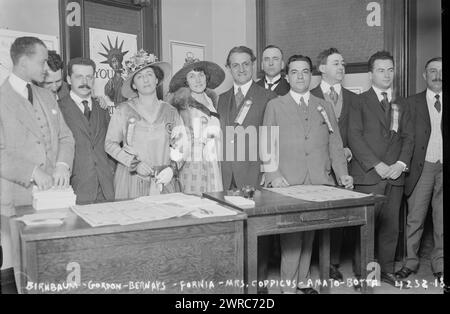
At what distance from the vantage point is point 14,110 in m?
2.91

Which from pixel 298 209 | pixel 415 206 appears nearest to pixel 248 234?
pixel 298 209

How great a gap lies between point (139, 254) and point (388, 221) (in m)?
2.16

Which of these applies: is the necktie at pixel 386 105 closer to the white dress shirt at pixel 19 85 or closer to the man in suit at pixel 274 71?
the man in suit at pixel 274 71

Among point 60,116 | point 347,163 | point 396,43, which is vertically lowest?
point 347,163

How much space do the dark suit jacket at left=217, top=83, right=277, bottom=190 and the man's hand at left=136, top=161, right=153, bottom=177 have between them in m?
0.58

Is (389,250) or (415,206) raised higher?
(415,206)

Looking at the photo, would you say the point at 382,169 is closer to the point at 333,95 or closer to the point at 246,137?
the point at 333,95

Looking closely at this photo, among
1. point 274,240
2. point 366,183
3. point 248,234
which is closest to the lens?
point 248,234

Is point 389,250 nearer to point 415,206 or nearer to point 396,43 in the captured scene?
point 415,206

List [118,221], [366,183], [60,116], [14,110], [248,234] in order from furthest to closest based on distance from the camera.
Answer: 1. [366,183]
2. [60,116]
3. [14,110]
4. [248,234]
5. [118,221]

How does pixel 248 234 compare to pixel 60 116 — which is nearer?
pixel 248 234

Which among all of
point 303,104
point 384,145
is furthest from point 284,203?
point 384,145

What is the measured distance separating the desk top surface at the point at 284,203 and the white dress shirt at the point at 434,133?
1027 millimetres

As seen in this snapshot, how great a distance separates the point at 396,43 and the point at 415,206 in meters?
1.35
